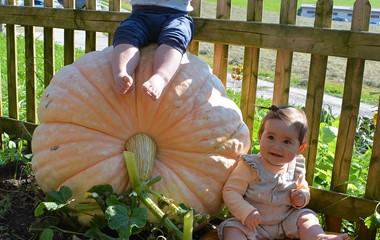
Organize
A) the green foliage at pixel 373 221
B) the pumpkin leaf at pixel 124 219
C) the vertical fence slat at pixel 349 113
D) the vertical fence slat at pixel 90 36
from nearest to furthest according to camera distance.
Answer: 1. the pumpkin leaf at pixel 124 219
2. the green foliage at pixel 373 221
3. the vertical fence slat at pixel 349 113
4. the vertical fence slat at pixel 90 36

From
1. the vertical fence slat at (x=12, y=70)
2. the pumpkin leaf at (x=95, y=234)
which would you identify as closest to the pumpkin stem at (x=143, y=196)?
the pumpkin leaf at (x=95, y=234)

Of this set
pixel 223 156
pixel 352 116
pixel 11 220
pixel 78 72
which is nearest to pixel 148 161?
pixel 223 156

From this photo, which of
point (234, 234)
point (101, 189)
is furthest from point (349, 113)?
point (101, 189)

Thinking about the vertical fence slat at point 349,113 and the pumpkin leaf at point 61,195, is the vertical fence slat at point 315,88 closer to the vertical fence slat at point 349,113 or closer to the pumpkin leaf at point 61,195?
the vertical fence slat at point 349,113

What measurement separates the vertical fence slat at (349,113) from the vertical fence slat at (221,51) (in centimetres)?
77

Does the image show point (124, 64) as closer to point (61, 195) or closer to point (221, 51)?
point (61, 195)

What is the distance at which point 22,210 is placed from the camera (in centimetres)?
287

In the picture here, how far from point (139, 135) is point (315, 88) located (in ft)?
3.61

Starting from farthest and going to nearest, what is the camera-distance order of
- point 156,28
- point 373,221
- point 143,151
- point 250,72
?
point 250,72
point 156,28
point 373,221
point 143,151

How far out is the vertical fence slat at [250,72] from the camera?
121 inches

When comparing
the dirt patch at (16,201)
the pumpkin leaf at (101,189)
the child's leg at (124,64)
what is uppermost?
the child's leg at (124,64)

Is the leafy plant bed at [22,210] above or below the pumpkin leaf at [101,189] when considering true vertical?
below

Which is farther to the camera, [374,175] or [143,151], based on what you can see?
[374,175]

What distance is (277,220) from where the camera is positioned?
2.57 metres
